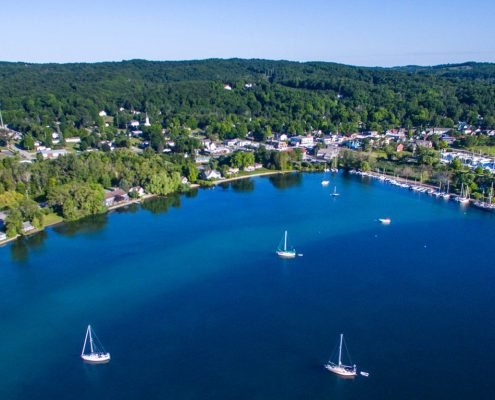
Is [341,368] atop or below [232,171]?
below

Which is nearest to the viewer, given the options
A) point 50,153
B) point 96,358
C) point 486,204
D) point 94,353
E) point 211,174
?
point 96,358

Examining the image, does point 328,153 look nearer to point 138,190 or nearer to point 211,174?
point 211,174

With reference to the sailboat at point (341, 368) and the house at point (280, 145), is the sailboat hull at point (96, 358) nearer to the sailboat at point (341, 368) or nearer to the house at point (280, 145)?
the sailboat at point (341, 368)

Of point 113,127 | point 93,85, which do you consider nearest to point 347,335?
point 113,127

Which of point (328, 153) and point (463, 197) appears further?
point (328, 153)

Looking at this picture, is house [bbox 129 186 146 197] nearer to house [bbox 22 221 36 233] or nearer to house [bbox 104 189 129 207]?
house [bbox 104 189 129 207]

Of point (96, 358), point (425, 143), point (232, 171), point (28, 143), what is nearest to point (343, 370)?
point (96, 358)

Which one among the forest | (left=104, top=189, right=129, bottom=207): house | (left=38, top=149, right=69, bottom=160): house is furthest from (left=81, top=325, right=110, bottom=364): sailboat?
(left=38, top=149, right=69, bottom=160): house
